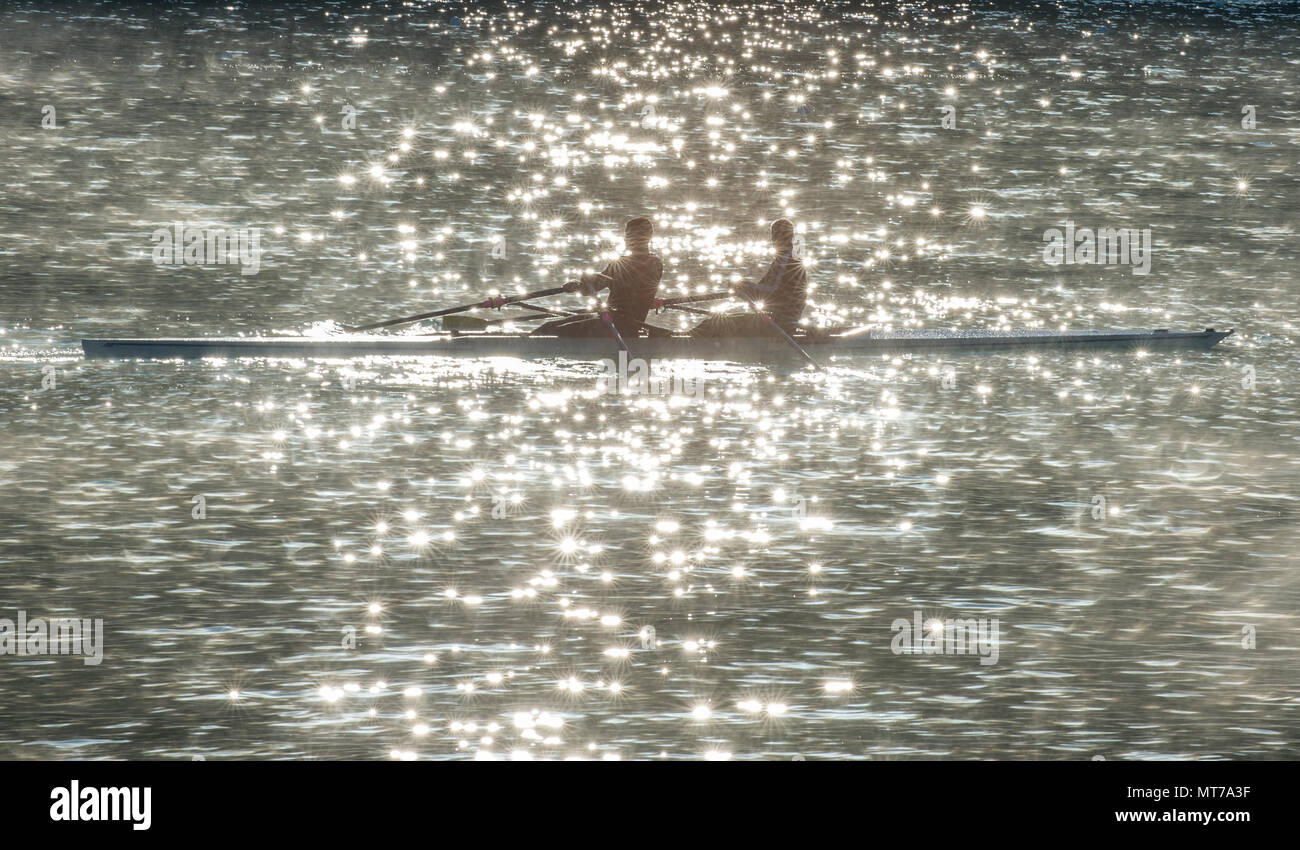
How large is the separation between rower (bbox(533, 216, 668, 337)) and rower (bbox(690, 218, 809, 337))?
0.74m

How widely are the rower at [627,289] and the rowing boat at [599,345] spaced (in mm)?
175

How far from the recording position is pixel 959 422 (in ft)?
62.8

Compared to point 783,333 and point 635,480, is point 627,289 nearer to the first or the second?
point 783,333

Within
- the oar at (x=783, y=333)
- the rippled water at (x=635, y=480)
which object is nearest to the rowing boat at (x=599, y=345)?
the oar at (x=783, y=333)

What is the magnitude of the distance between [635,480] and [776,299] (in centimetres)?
674

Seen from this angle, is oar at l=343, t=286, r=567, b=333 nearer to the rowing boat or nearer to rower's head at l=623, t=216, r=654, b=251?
the rowing boat

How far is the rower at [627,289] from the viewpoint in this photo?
22.1 m

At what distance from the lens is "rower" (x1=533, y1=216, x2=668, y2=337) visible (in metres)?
22.1

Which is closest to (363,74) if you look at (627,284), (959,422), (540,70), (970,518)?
(540,70)

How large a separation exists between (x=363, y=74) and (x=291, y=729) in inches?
1936

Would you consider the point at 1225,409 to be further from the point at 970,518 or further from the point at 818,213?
the point at 818,213

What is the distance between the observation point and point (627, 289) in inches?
873

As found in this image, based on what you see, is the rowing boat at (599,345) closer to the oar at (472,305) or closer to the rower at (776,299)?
the rower at (776,299)
